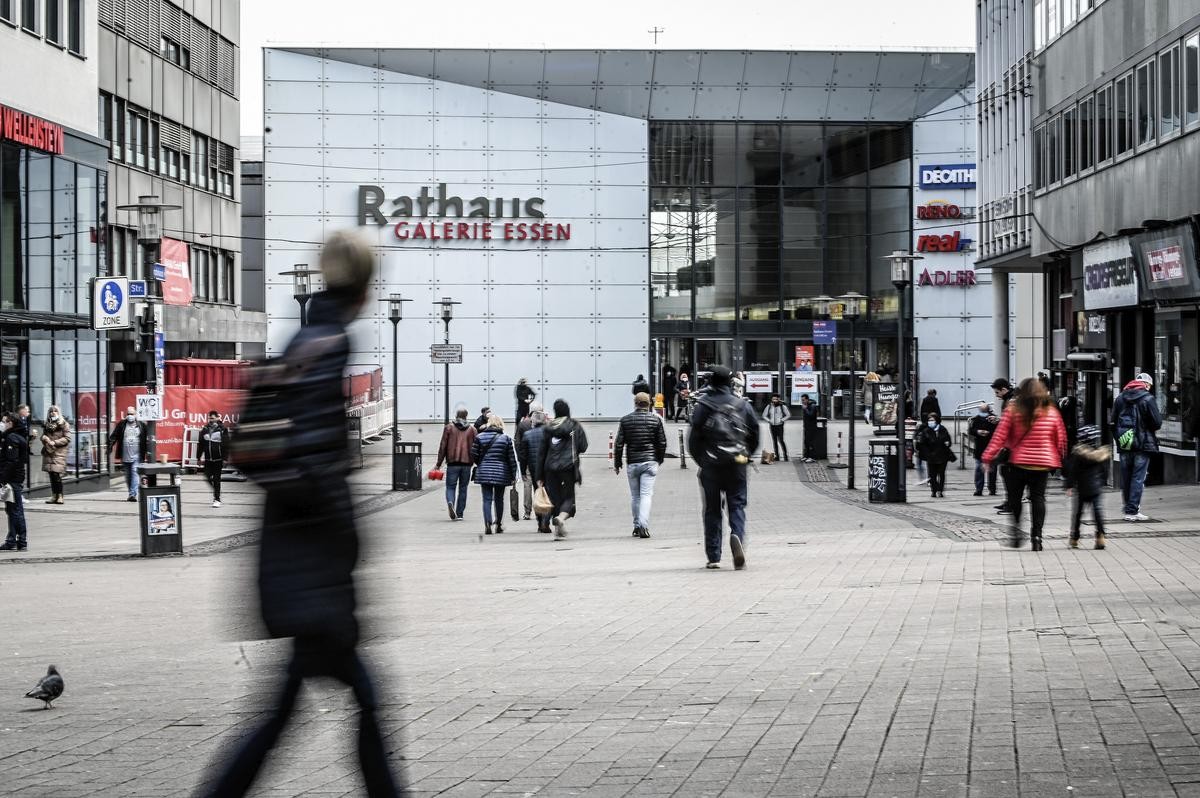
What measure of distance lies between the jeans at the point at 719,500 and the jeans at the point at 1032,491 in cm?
297

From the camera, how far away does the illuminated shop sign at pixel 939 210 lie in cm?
5550

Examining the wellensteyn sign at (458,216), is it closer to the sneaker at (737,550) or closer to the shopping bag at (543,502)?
the shopping bag at (543,502)

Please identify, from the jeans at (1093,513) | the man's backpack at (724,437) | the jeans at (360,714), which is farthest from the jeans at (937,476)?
the jeans at (360,714)

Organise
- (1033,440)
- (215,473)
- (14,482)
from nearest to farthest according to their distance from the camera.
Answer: (1033,440) → (14,482) → (215,473)

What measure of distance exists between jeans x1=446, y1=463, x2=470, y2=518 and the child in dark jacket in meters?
9.89

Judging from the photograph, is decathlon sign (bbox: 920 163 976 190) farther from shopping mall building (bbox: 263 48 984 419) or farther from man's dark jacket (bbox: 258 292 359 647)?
man's dark jacket (bbox: 258 292 359 647)

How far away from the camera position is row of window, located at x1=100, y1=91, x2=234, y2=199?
4069cm

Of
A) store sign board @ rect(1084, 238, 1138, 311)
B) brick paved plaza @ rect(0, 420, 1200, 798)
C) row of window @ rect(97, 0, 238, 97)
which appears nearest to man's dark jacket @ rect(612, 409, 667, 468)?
brick paved plaza @ rect(0, 420, 1200, 798)

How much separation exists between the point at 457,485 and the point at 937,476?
27.4 ft

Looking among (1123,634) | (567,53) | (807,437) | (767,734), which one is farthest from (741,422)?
(567,53)

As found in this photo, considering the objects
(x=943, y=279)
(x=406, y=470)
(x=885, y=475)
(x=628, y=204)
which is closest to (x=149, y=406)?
(x=406, y=470)

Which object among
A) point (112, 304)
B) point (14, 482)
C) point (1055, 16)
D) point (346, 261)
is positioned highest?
point (1055, 16)

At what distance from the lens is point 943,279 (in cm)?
5547

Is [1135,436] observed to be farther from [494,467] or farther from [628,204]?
[628,204]
